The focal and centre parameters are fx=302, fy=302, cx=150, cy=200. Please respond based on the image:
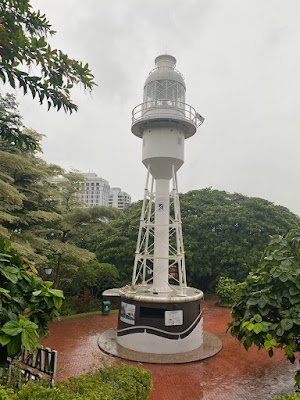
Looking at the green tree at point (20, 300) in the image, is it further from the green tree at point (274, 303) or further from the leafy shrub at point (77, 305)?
the leafy shrub at point (77, 305)

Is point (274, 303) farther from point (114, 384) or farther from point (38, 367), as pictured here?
point (38, 367)

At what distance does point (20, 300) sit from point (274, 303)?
4.77 metres

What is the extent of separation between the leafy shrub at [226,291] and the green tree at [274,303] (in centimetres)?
1588

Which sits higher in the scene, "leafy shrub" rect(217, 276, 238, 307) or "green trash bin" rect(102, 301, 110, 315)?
"leafy shrub" rect(217, 276, 238, 307)

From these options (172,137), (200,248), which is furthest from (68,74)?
(200,248)

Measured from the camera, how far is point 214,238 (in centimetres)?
2439

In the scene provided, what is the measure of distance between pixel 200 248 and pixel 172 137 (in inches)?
464

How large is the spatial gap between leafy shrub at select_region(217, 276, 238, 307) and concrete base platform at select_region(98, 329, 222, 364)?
8.07 metres

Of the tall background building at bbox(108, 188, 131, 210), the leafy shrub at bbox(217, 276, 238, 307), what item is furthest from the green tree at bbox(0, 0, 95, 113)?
the tall background building at bbox(108, 188, 131, 210)

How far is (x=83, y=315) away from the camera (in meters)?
19.5

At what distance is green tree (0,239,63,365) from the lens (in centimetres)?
345

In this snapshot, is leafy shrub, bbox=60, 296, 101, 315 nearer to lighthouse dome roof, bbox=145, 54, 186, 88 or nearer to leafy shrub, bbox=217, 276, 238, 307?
leafy shrub, bbox=217, 276, 238, 307

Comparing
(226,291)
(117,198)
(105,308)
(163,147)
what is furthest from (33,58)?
(117,198)

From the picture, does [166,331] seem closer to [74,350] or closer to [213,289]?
[74,350]
